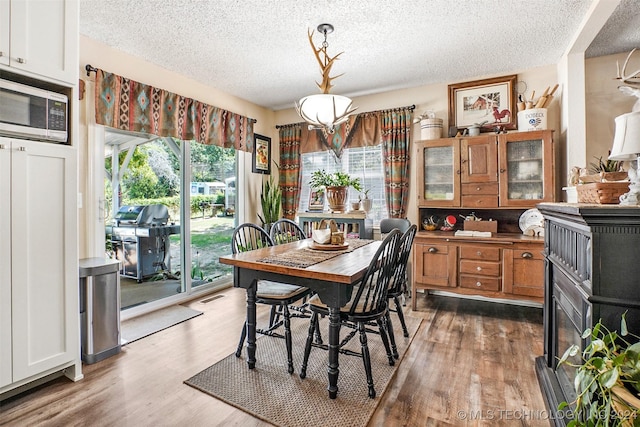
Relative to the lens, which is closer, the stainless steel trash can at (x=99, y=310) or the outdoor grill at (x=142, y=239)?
the stainless steel trash can at (x=99, y=310)

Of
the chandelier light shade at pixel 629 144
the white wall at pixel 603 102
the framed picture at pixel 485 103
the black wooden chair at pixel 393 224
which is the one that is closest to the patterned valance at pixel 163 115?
the black wooden chair at pixel 393 224

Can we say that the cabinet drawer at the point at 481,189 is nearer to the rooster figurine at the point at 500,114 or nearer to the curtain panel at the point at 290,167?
the rooster figurine at the point at 500,114

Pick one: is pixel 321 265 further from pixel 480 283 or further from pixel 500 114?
pixel 500 114

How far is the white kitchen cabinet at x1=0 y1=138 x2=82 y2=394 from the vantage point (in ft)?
5.76

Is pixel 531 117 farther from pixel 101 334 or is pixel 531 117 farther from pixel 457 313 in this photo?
pixel 101 334

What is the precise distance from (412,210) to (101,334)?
333 centimetres

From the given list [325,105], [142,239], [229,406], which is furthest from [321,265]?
[142,239]

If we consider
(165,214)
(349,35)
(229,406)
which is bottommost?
(229,406)

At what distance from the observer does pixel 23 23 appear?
178 centimetres

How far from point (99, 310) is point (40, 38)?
1763 millimetres

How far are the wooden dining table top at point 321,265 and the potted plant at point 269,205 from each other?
6.54ft

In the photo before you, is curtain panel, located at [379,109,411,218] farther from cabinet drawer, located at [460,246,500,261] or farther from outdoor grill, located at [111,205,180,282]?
outdoor grill, located at [111,205,180,282]

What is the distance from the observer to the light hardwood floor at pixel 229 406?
170 cm

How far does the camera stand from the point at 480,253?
3.16 m
